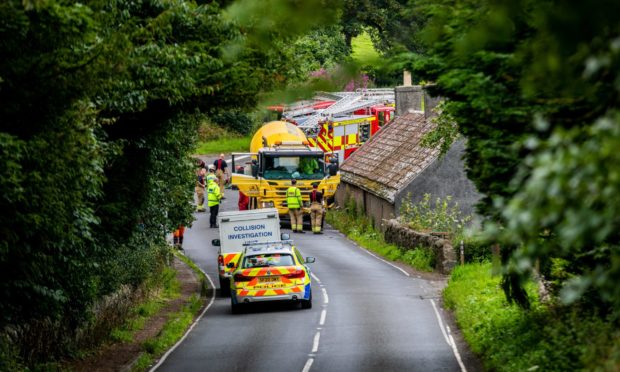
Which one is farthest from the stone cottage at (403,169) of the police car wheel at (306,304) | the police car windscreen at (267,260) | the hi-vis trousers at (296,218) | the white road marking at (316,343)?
the white road marking at (316,343)

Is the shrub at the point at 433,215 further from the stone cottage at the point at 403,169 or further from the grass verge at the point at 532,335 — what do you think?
the grass verge at the point at 532,335

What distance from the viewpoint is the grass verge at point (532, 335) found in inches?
476

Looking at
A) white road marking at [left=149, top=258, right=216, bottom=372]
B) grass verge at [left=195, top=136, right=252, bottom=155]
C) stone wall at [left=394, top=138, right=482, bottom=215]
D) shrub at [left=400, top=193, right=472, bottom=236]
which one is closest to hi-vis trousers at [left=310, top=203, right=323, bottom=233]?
stone wall at [left=394, top=138, right=482, bottom=215]

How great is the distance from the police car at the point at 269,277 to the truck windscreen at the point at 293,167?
16453 mm

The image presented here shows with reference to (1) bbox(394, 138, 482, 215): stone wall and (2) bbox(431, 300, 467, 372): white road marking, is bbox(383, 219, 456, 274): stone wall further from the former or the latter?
(2) bbox(431, 300, 467, 372): white road marking

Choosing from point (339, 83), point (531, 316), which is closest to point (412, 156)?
point (531, 316)

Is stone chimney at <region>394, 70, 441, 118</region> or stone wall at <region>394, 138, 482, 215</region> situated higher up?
stone chimney at <region>394, 70, 441, 118</region>

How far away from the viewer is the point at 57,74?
12.0 meters

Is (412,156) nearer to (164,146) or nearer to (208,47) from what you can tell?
(164,146)

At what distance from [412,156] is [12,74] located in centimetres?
3036

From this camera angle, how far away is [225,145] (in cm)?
6475

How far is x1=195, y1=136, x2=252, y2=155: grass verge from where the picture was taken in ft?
208

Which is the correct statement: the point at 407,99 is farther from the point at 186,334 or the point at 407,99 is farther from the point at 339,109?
the point at 186,334

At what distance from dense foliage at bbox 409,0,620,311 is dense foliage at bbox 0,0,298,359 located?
3544 millimetres
